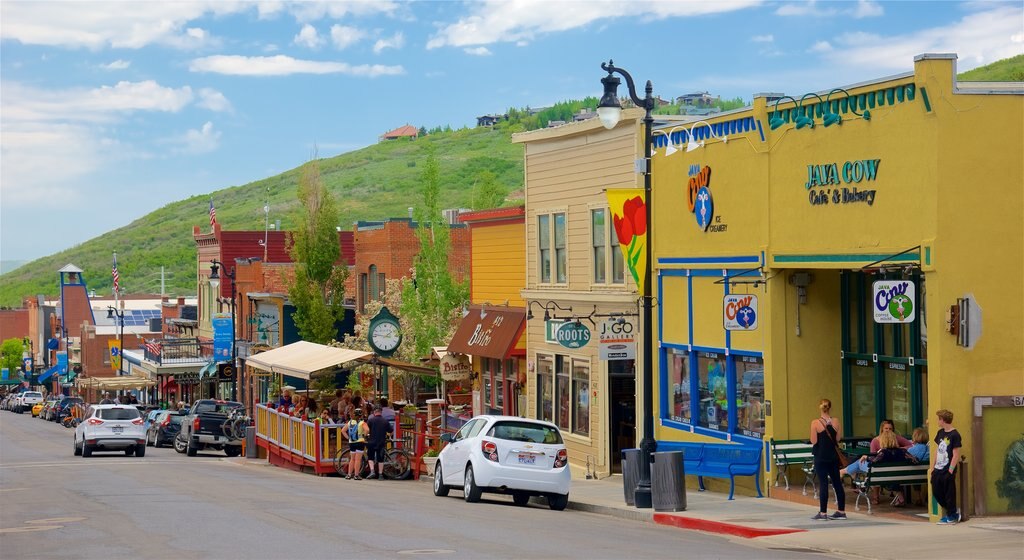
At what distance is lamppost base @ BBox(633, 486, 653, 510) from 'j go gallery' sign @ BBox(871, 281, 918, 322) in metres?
4.81

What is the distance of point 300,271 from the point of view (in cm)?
5338

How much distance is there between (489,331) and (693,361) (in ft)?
35.6

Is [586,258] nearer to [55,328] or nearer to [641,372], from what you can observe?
[641,372]

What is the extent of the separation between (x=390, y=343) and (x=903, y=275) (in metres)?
17.9

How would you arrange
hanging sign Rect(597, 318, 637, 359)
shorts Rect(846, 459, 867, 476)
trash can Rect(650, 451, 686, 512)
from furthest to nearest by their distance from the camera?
hanging sign Rect(597, 318, 637, 359) < trash can Rect(650, 451, 686, 512) < shorts Rect(846, 459, 867, 476)

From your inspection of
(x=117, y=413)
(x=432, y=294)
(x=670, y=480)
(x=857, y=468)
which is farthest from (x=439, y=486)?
(x=432, y=294)

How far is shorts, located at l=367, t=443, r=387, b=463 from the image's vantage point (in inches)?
1164

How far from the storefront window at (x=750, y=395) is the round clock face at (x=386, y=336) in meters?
12.6

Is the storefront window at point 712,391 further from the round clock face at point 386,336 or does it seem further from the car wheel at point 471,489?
the round clock face at point 386,336

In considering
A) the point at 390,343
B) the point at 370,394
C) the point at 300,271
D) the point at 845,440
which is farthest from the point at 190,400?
the point at 845,440

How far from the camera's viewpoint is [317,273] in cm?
5366

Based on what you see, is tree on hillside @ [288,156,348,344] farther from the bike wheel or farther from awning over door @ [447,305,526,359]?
the bike wheel

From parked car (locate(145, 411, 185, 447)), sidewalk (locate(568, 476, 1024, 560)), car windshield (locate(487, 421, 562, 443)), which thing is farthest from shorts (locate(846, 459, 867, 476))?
parked car (locate(145, 411, 185, 447))

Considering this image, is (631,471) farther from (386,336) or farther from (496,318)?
(496,318)
